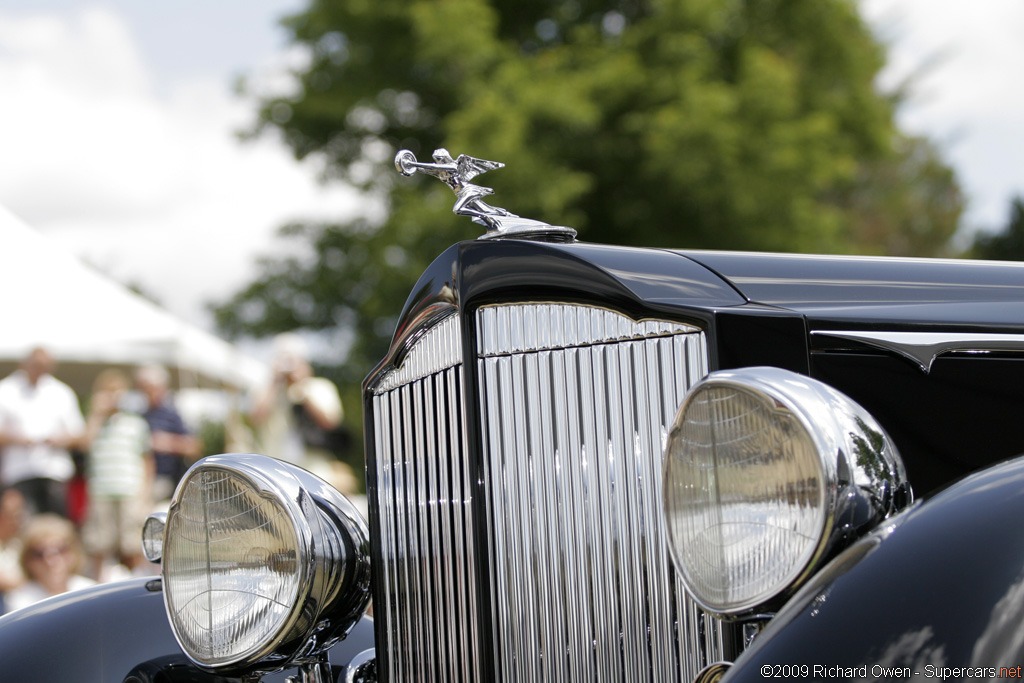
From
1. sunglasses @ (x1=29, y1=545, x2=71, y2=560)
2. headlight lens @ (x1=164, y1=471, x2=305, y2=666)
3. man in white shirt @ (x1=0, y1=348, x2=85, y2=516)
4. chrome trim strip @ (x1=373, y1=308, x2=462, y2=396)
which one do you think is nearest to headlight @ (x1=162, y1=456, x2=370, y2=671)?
headlight lens @ (x1=164, y1=471, x2=305, y2=666)

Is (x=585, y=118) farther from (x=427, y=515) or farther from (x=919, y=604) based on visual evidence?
(x=919, y=604)

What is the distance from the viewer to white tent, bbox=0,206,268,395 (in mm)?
7863

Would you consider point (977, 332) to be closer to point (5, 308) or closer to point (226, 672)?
point (226, 672)

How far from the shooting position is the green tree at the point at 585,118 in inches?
459

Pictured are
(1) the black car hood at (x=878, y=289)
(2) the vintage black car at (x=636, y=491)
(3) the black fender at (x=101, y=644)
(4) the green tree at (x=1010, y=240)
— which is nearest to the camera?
(2) the vintage black car at (x=636, y=491)

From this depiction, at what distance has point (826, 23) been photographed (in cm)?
1312

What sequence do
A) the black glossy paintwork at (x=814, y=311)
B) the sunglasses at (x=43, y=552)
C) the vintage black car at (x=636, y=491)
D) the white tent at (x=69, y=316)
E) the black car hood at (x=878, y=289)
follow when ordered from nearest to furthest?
the vintage black car at (x=636, y=491)
the black glossy paintwork at (x=814, y=311)
the black car hood at (x=878, y=289)
the sunglasses at (x=43, y=552)
the white tent at (x=69, y=316)

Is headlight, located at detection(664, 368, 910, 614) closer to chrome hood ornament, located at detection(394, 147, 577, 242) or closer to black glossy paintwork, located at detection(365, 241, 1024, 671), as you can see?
black glossy paintwork, located at detection(365, 241, 1024, 671)

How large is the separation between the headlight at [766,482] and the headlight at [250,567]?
81cm

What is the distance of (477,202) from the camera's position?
206 centimetres

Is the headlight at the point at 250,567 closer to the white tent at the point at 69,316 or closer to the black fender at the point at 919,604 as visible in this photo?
the black fender at the point at 919,604

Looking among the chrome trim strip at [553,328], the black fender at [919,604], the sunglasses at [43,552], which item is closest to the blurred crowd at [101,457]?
the sunglasses at [43,552]

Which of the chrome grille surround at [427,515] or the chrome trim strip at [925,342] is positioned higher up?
the chrome trim strip at [925,342]

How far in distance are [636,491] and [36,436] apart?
5993 mm
